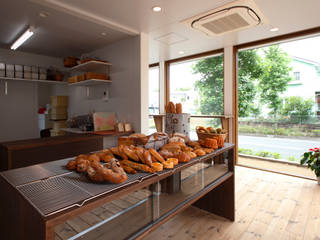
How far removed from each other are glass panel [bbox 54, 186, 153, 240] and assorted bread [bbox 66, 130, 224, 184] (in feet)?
0.41

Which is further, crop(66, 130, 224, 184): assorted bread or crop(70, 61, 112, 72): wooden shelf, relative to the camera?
crop(70, 61, 112, 72): wooden shelf

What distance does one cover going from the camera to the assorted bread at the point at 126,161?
36.5 inches

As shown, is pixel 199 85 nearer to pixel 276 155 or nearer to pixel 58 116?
pixel 276 155

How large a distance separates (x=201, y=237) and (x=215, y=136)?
3.03 ft

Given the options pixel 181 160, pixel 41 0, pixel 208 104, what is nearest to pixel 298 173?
pixel 208 104

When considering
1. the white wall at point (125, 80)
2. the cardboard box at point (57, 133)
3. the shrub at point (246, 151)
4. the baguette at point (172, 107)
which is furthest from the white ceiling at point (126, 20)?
the shrub at point (246, 151)

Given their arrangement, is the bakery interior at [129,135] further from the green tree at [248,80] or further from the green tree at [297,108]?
the green tree at [297,108]

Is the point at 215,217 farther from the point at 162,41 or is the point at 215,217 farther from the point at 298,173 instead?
the point at 162,41

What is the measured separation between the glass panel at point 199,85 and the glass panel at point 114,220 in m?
3.53

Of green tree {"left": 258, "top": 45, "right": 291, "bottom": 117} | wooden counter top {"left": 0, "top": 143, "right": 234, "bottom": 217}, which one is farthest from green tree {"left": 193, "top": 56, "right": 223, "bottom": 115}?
wooden counter top {"left": 0, "top": 143, "right": 234, "bottom": 217}

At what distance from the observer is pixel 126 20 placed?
277cm

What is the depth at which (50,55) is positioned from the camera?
4426 millimetres

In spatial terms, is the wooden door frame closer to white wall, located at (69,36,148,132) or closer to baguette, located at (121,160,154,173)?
white wall, located at (69,36,148,132)

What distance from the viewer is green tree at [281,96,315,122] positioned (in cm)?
336
